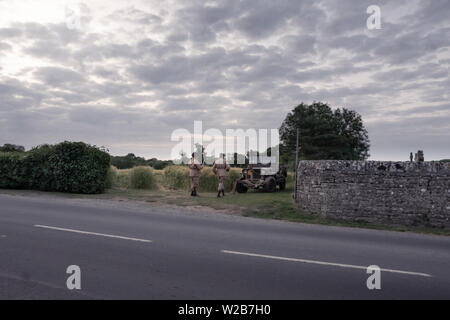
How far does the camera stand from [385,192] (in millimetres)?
11586

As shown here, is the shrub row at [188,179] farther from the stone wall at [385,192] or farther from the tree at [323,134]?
the tree at [323,134]

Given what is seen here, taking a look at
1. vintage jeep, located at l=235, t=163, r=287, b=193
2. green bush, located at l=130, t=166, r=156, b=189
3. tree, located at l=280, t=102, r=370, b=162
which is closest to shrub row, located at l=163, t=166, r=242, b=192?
green bush, located at l=130, t=166, r=156, b=189

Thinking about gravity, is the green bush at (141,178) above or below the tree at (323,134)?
below

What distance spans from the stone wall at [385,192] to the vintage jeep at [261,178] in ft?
23.5

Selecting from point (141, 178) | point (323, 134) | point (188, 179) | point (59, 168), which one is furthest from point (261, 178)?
point (323, 134)

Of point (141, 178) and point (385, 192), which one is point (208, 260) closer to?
point (385, 192)

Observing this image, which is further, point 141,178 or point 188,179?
point 188,179

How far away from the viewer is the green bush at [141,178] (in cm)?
2336

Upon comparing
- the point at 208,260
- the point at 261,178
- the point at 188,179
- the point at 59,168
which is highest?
the point at 59,168

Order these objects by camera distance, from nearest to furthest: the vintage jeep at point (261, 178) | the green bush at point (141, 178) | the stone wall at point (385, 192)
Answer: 1. the stone wall at point (385, 192)
2. the vintage jeep at point (261, 178)
3. the green bush at point (141, 178)

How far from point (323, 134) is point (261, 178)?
24.9 meters

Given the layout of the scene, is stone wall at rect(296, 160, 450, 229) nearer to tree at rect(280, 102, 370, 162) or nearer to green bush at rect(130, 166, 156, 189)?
green bush at rect(130, 166, 156, 189)

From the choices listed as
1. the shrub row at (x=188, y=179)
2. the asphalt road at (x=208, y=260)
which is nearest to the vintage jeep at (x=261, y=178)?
the shrub row at (x=188, y=179)
